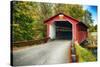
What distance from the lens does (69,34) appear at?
2.32 metres

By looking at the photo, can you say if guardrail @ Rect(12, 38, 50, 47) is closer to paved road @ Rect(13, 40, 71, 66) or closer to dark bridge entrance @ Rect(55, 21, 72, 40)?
paved road @ Rect(13, 40, 71, 66)

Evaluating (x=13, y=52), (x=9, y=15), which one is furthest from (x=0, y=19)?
(x=13, y=52)

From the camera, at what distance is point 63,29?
230 centimetres

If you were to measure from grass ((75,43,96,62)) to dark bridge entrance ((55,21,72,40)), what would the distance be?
17 centimetres

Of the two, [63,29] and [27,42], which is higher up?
[63,29]

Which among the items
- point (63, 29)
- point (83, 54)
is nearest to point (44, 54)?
point (63, 29)

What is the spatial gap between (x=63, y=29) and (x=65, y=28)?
0.09ft

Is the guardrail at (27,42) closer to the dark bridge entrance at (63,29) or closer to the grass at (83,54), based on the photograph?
the dark bridge entrance at (63,29)

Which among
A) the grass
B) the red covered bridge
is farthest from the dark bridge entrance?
the grass

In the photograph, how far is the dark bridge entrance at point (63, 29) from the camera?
229 centimetres

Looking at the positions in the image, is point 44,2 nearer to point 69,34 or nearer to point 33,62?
point 69,34

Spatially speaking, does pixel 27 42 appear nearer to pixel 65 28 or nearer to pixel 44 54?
pixel 44 54

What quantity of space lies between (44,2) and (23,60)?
2.30 feet

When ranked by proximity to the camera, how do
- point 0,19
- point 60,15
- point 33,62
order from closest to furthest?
point 0,19 < point 33,62 < point 60,15
